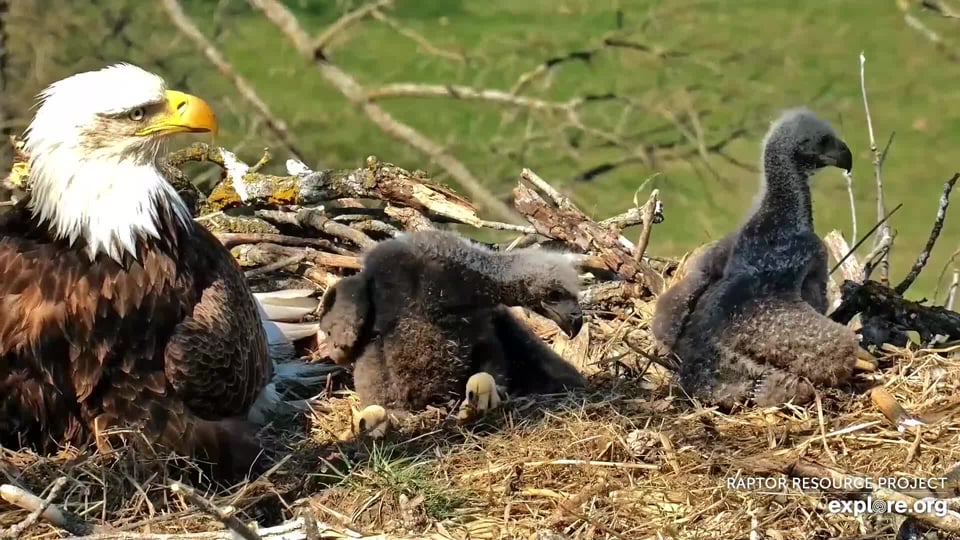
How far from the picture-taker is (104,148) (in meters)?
3.06

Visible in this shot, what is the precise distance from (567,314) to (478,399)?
1.31 feet

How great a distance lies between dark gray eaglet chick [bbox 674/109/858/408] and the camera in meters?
3.29

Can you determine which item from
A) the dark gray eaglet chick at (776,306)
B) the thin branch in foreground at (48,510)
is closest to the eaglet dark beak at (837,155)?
the dark gray eaglet chick at (776,306)

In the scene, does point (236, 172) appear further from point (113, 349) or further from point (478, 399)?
point (478, 399)

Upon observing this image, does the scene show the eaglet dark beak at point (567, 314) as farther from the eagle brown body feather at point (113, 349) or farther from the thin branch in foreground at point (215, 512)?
the thin branch in foreground at point (215, 512)

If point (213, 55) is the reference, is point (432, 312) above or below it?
below

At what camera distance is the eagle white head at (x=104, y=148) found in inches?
119

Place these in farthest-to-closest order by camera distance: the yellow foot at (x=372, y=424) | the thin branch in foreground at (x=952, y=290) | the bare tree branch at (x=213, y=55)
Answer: the bare tree branch at (x=213, y=55) → the thin branch in foreground at (x=952, y=290) → the yellow foot at (x=372, y=424)

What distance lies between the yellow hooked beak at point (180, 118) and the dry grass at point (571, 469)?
94 cm

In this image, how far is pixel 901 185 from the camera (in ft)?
29.1

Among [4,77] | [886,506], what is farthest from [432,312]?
[4,77]

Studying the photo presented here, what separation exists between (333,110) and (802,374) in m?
4.38

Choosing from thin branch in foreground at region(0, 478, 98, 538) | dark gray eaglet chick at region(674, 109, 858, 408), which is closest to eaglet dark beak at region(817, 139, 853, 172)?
dark gray eaglet chick at region(674, 109, 858, 408)

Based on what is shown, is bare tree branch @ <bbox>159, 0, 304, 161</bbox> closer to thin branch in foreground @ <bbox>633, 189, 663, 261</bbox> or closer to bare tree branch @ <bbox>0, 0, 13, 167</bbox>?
bare tree branch @ <bbox>0, 0, 13, 167</bbox>
